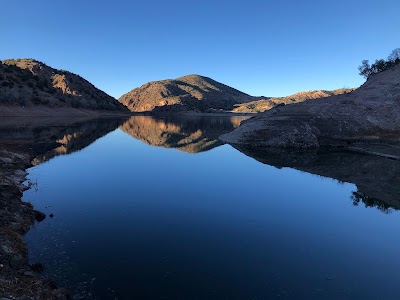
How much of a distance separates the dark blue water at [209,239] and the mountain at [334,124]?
2974 cm

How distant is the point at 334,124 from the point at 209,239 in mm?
55416

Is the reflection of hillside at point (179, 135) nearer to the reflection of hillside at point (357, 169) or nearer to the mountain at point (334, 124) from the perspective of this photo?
the mountain at point (334, 124)

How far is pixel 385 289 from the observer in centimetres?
1295

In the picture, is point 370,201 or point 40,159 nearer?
point 370,201

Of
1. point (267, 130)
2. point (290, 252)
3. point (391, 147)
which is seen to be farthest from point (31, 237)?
point (391, 147)

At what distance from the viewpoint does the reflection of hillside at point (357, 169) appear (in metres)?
28.0

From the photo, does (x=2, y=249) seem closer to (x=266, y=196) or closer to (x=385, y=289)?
(x=385, y=289)

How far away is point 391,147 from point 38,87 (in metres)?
149

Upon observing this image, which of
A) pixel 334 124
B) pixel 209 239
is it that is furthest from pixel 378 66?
pixel 209 239

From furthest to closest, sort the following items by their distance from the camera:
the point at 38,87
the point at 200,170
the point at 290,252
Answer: the point at 38,87, the point at 200,170, the point at 290,252

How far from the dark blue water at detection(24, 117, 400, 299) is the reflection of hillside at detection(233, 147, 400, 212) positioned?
169cm

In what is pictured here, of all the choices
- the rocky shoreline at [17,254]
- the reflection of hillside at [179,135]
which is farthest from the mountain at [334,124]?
the rocky shoreline at [17,254]

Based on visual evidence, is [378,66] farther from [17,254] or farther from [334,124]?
[17,254]

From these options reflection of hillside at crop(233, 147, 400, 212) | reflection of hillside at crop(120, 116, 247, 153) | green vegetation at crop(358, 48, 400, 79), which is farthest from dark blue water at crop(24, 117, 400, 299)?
green vegetation at crop(358, 48, 400, 79)
